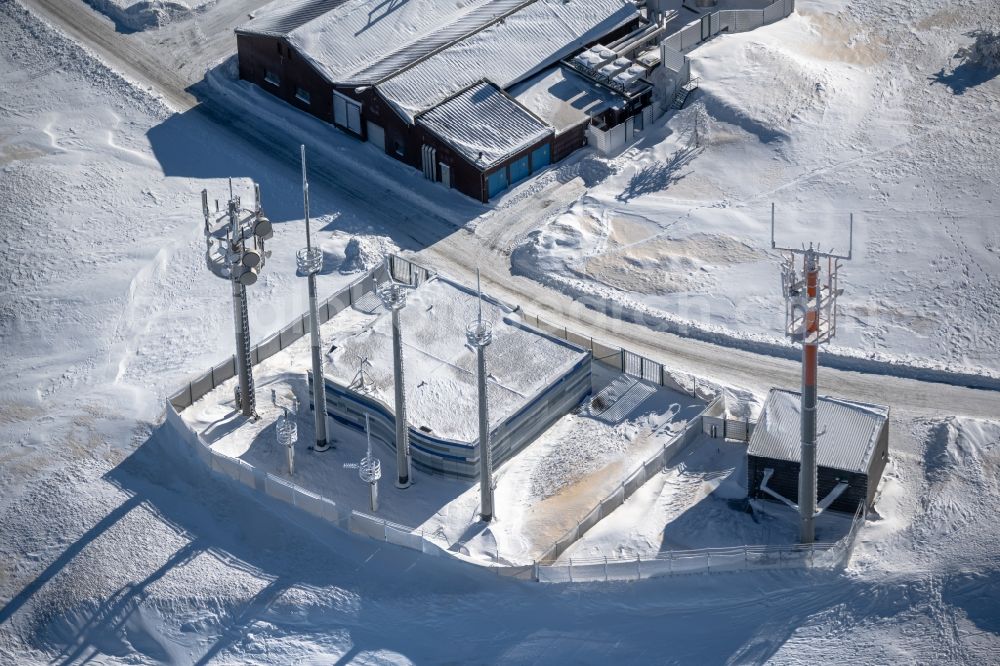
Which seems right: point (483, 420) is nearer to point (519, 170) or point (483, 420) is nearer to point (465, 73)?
point (519, 170)

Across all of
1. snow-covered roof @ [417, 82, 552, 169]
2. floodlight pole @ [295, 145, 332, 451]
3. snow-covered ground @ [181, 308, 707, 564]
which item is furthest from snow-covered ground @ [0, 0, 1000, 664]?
snow-covered roof @ [417, 82, 552, 169]

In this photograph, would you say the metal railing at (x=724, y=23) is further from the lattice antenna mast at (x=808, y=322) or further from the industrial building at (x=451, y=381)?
the lattice antenna mast at (x=808, y=322)

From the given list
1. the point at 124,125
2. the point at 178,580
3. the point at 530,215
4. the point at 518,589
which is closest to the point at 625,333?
the point at 530,215

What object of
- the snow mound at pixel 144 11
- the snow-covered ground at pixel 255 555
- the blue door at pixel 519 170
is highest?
the snow mound at pixel 144 11

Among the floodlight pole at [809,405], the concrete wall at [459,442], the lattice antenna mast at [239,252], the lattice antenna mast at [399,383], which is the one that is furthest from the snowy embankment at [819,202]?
the lattice antenna mast at [239,252]

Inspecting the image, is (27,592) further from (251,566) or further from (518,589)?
(518,589)

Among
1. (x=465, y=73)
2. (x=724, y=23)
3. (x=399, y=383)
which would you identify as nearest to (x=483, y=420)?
(x=399, y=383)
